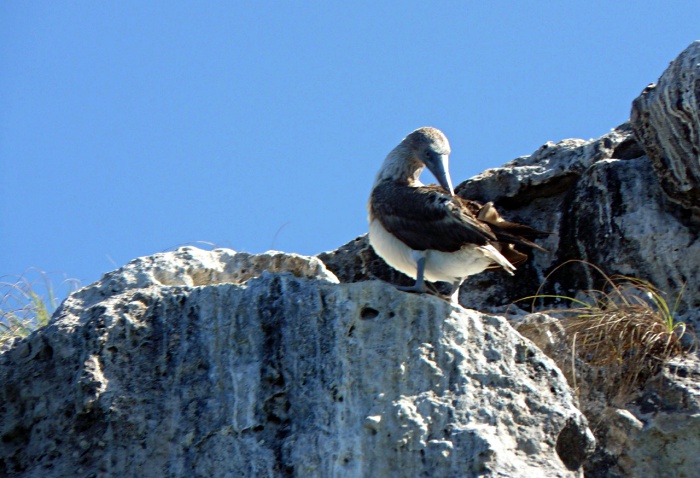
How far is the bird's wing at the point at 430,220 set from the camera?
26.6 ft

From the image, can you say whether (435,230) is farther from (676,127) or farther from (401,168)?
(676,127)

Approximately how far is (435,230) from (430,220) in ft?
0.29

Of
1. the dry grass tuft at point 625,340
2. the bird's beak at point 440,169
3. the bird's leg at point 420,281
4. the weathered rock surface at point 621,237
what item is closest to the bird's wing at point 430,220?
the bird's leg at point 420,281

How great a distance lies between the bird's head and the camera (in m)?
9.10

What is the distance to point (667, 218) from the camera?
952 cm

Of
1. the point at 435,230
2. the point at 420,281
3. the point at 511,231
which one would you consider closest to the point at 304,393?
the point at 420,281

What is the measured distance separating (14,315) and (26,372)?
11.1 ft

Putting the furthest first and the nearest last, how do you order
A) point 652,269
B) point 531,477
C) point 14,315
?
point 14,315 < point 652,269 < point 531,477

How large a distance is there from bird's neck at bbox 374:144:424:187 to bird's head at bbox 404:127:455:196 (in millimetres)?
50

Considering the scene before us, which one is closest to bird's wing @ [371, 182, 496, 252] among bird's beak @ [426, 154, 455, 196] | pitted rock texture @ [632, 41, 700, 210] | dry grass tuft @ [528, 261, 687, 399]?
bird's beak @ [426, 154, 455, 196]

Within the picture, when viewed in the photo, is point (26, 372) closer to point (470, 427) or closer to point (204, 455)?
point (204, 455)

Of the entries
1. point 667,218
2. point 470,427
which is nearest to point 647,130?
point 667,218

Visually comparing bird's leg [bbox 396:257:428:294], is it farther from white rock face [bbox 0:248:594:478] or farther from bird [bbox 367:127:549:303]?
white rock face [bbox 0:248:594:478]

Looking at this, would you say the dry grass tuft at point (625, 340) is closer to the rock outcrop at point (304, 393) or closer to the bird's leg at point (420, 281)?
the rock outcrop at point (304, 393)
